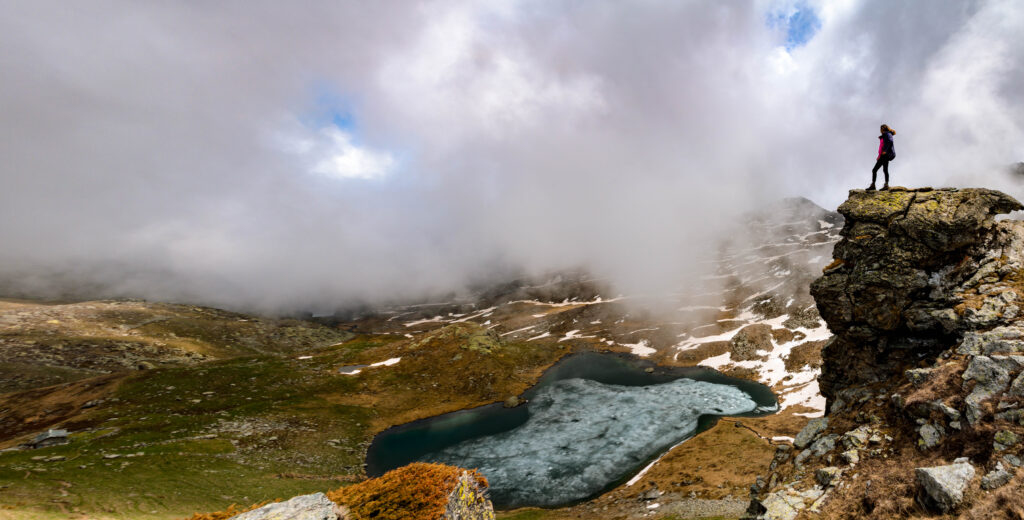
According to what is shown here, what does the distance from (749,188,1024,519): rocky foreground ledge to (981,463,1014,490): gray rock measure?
3 centimetres

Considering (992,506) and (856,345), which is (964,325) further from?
(992,506)

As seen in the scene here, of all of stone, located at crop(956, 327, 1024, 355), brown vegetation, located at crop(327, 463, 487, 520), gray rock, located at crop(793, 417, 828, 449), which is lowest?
gray rock, located at crop(793, 417, 828, 449)

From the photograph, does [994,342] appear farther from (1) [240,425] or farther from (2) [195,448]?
(1) [240,425]

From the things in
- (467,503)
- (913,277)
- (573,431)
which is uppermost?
(913,277)

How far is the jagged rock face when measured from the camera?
16.4 metres

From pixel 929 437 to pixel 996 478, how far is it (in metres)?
3.04

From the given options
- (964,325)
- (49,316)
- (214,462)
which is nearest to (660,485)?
(964,325)

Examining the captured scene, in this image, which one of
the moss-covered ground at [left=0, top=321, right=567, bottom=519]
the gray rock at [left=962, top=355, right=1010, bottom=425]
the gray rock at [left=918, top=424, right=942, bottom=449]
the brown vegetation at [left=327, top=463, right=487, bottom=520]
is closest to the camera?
the gray rock at [left=962, top=355, right=1010, bottom=425]

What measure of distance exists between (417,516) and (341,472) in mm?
57290

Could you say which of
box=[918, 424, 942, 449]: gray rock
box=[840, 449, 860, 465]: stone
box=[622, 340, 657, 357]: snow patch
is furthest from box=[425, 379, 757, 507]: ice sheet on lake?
box=[918, 424, 942, 449]: gray rock

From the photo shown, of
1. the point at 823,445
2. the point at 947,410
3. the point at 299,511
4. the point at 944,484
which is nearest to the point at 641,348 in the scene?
the point at 823,445

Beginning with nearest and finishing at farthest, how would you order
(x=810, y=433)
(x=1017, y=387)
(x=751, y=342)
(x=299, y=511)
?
(x=1017, y=387), (x=299, y=511), (x=810, y=433), (x=751, y=342)

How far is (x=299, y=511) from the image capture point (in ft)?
38.9

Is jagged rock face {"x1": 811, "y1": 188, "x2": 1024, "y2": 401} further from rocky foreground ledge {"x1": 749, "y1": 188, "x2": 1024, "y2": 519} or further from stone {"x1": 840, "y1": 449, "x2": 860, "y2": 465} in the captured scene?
stone {"x1": 840, "y1": 449, "x2": 860, "y2": 465}
